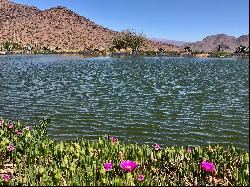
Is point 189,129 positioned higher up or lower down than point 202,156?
lower down

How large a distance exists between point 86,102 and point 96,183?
19.2 meters

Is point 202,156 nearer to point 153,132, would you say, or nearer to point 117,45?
point 153,132

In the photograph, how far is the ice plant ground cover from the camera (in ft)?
24.7

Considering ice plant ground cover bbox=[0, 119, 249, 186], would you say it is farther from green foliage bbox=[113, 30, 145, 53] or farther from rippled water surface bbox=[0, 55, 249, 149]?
green foliage bbox=[113, 30, 145, 53]

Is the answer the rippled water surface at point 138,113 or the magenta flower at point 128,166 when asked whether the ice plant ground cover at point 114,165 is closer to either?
the magenta flower at point 128,166

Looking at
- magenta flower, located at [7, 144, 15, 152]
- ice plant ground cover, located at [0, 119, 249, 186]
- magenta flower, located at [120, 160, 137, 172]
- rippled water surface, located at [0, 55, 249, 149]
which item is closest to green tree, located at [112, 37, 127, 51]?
rippled water surface, located at [0, 55, 249, 149]

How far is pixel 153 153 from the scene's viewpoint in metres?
9.46

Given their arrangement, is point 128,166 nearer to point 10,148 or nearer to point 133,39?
point 10,148

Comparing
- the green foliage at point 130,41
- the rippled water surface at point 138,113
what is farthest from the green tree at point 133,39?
the rippled water surface at point 138,113

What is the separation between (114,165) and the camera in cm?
883

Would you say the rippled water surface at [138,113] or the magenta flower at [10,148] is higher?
the magenta flower at [10,148]

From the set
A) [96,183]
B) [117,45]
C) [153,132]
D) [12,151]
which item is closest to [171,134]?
[153,132]

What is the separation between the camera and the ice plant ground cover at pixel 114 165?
754cm

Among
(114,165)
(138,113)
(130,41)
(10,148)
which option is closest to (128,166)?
(114,165)
